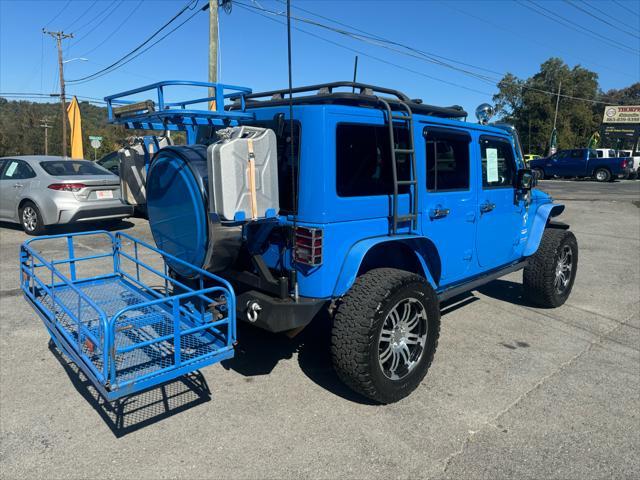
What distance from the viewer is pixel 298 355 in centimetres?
409

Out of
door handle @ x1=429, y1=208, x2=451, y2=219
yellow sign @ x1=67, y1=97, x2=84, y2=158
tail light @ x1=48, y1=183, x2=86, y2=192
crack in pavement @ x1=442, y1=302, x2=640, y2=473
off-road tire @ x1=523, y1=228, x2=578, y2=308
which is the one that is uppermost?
yellow sign @ x1=67, y1=97, x2=84, y2=158

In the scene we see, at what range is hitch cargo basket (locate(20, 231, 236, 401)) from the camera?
2443 millimetres

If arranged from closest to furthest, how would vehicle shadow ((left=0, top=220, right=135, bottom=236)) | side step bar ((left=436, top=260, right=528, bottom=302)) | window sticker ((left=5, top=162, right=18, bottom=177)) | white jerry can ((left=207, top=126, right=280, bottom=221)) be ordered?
white jerry can ((left=207, top=126, right=280, bottom=221))
side step bar ((left=436, top=260, right=528, bottom=302))
window sticker ((left=5, top=162, right=18, bottom=177))
vehicle shadow ((left=0, top=220, right=135, bottom=236))

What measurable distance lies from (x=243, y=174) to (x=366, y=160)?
98 centimetres

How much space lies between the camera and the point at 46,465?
102 inches

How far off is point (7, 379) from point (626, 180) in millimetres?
35997

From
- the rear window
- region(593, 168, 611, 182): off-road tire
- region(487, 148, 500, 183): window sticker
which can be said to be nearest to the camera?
region(487, 148, 500, 183): window sticker

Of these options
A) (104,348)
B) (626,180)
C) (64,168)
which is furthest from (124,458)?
(626,180)

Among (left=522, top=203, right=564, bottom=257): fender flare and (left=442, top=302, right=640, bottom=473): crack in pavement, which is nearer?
(left=442, top=302, right=640, bottom=473): crack in pavement

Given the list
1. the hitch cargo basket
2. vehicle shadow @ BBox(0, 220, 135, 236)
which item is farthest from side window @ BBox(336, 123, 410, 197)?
vehicle shadow @ BBox(0, 220, 135, 236)

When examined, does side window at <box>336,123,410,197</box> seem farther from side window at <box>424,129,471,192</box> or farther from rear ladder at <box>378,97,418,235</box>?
side window at <box>424,129,471,192</box>

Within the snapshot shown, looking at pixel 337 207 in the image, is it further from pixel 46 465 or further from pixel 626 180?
pixel 626 180

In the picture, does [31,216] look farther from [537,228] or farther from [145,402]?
[537,228]

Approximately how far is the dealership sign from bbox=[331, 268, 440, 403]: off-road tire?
53785 millimetres
